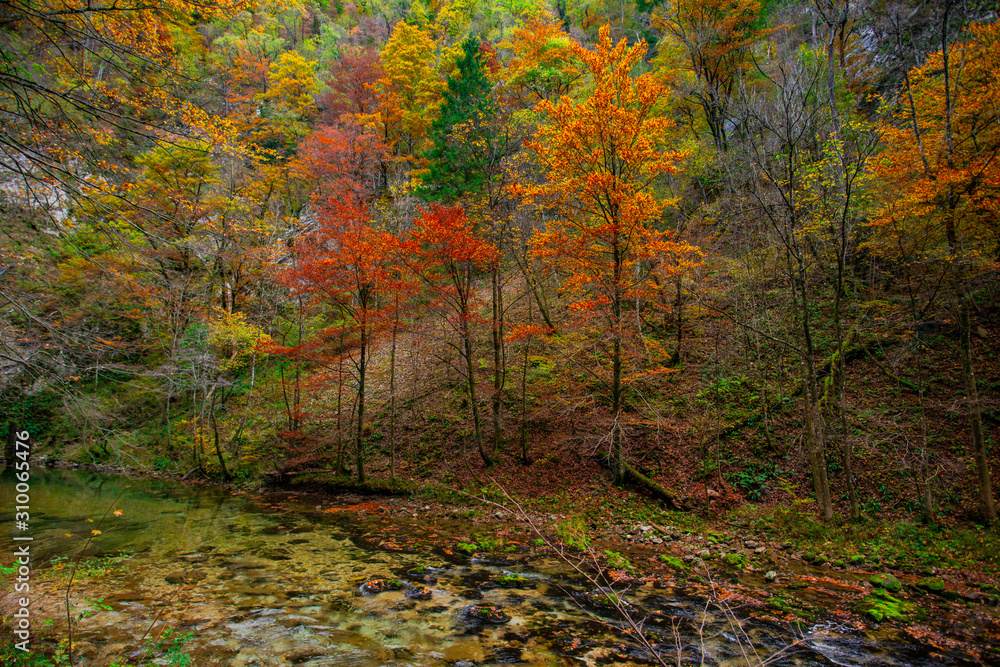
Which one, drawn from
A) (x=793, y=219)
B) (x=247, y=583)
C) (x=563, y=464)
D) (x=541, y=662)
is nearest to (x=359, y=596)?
(x=247, y=583)

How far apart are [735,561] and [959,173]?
24.4 feet

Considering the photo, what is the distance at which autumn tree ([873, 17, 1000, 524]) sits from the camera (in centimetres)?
745

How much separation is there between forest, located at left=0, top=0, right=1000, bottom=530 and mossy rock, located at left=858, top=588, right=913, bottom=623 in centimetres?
287

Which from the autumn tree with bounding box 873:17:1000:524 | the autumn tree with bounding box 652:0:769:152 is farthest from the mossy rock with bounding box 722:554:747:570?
the autumn tree with bounding box 652:0:769:152

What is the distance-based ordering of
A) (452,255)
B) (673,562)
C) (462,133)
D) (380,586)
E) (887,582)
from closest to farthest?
(887,582), (380,586), (673,562), (452,255), (462,133)

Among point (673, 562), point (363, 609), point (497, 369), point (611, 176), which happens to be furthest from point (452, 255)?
point (673, 562)

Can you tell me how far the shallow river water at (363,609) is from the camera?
14.1 feet

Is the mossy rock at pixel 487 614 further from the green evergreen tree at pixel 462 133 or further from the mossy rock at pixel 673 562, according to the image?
the green evergreen tree at pixel 462 133

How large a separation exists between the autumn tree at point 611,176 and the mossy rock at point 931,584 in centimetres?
508

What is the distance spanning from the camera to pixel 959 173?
286 inches

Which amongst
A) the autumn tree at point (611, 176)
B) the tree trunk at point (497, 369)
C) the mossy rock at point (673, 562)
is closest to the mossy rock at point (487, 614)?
the mossy rock at point (673, 562)

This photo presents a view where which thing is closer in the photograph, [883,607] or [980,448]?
[883,607]

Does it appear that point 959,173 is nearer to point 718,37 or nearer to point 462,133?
point 718,37

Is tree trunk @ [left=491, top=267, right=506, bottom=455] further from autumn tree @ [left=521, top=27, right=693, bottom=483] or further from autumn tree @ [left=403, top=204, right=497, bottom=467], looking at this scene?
autumn tree @ [left=521, top=27, right=693, bottom=483]
